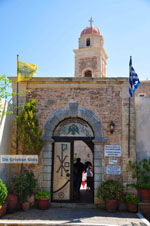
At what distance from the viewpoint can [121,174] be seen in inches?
338

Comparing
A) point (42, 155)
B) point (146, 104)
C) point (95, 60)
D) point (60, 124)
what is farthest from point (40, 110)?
point (95, 60)

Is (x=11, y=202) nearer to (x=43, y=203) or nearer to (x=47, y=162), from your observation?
(x=43, y=203)

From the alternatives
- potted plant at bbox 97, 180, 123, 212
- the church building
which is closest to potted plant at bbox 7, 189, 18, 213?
the church building

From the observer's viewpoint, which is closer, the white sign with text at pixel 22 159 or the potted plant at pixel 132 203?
the potted plant at pixel 132 203

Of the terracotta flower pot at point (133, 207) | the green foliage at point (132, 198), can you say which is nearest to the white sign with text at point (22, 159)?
the green foliage at point (132, 198)

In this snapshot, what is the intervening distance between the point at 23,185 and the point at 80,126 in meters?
2.97

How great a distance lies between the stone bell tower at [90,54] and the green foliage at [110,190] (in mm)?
13128

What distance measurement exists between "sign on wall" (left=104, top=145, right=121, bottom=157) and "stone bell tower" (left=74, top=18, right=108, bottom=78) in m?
12.2

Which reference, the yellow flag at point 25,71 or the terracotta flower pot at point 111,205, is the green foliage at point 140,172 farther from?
the yellow flag at point 25,71

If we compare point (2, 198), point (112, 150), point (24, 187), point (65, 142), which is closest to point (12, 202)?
point (24, 187)

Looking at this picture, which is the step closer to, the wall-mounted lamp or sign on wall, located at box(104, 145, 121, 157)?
sign on wall, located at box(104, 145, 121, 157)

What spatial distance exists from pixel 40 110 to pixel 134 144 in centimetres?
377

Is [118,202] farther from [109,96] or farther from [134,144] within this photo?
[109,96]

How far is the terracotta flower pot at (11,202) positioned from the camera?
7.74m
